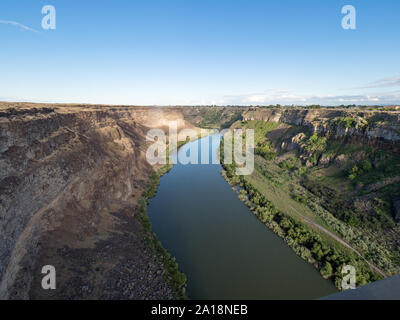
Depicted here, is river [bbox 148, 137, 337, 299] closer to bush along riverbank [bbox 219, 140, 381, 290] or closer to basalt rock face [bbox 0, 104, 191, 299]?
bush along riverbank [bbox 219, 140, 381, 290]

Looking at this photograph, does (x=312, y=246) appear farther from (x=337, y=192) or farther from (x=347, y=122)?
(x=347, y=122)

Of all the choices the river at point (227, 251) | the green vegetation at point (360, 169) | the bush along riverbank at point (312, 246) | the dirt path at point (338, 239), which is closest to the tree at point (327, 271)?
the bush along riverbank at point (312, 246)

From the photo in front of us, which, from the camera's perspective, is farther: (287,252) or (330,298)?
(287,252)

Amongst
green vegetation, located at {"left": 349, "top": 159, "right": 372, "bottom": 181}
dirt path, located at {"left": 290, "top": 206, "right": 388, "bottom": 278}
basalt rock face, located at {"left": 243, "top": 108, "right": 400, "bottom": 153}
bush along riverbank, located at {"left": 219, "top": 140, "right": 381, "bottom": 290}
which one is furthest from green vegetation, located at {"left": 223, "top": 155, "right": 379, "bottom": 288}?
basalt rock face, located at {"left": 243, "top": 108, "right": 400, "bottom": 153}

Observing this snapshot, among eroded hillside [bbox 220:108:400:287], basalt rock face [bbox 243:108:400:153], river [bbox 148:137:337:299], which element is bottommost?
river [bbox 148:137:337:299]

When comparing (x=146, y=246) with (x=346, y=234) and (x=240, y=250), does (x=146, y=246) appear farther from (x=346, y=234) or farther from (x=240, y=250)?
(x=346, y=234)

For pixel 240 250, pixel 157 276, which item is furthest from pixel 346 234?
pixel 157 276

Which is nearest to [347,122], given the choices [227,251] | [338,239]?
[338,239]
